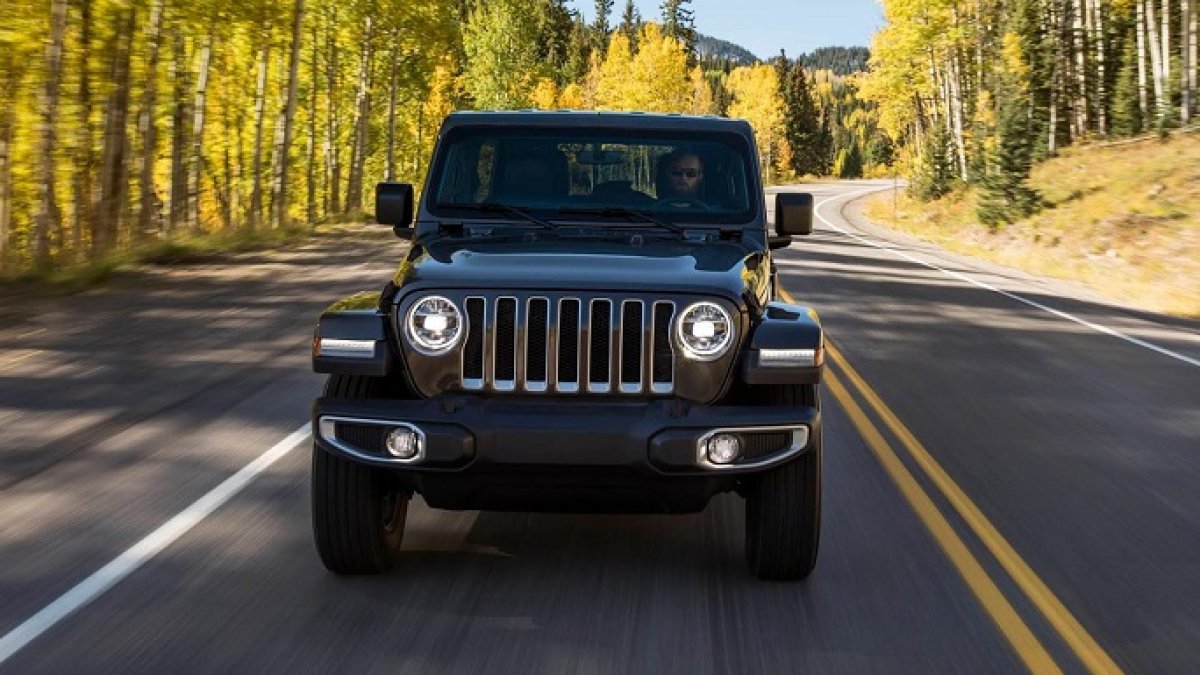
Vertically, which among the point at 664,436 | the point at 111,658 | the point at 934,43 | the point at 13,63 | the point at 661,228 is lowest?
the point at 111,658

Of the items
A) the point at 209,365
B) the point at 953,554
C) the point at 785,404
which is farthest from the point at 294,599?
the point at 209,365

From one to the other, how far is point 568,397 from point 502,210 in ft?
6.06

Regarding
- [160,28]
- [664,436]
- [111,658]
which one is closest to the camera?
[111,658]

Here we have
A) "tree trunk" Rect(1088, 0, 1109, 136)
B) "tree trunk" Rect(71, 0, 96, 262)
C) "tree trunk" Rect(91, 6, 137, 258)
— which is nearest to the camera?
"tree trunk" Rect(71, 0, 96, 262)

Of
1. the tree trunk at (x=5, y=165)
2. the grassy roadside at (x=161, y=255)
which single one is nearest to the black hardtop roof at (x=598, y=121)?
the grassy roadside at (x=161, y=255)

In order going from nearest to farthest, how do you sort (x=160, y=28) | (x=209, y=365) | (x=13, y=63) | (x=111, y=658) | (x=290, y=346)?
(x=111, y=658)
(x=209, y=365)
(x=290, y=346)
(x=13, y=63)
(x=160, y=28)

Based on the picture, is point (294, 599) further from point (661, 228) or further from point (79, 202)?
point (79, 202)

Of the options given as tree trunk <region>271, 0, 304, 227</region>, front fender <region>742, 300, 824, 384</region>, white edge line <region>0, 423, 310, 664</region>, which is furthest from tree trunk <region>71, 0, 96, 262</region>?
front fender <region>742, 300, 824, 384</region>

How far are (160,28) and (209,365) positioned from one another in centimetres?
1539

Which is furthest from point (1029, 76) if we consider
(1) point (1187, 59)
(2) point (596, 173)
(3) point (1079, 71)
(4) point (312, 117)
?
(2) point (596, 173)

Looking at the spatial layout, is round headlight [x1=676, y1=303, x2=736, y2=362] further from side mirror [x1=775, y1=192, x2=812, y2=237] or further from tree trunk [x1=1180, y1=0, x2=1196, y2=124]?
tree trunk [x1=1180, y1=0, x2=1196, y2=124]

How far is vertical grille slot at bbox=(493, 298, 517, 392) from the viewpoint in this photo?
5316 millimetres

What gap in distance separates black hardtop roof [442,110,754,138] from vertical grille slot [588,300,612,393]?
206cm

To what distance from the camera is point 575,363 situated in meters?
5.29
